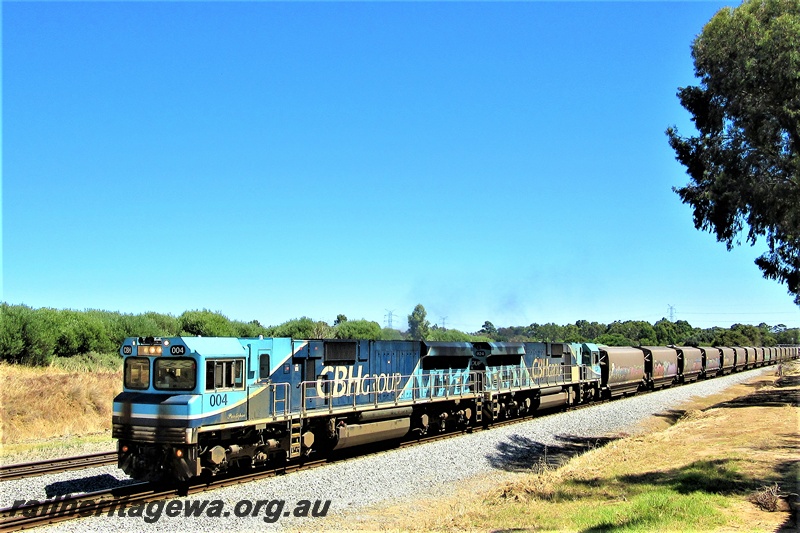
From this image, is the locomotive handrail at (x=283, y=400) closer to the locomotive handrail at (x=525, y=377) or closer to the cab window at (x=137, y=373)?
the cab window at (x=137, y=373)

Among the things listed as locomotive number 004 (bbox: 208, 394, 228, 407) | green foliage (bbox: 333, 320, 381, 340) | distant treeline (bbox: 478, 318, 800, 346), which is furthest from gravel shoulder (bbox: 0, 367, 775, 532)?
distant treeline (bbox: 478, 318, 800, 346)

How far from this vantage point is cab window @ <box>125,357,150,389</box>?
46.2 ft

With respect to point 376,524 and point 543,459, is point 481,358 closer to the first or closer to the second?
point 543,459

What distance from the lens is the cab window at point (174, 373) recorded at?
13656 mm

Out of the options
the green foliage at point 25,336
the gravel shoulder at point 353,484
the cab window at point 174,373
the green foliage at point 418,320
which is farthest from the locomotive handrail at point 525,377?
the green foliage at point 418,320

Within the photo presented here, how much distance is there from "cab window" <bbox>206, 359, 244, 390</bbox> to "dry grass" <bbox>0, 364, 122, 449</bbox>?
11.4 metres

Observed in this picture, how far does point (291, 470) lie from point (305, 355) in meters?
2.98

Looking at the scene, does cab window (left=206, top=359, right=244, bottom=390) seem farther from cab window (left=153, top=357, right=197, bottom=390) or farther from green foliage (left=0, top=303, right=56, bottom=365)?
green foliage (left=0, top=303, right=56, bottom=365)

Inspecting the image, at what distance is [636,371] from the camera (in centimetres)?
3953

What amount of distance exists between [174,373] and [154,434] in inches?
52.9

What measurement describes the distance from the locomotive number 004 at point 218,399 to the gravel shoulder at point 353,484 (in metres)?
1.87

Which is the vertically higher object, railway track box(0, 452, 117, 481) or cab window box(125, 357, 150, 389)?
cab window box(125, 357, 150, 389)

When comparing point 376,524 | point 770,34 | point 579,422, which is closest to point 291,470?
point 376,524

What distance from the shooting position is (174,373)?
1381 centimetres
